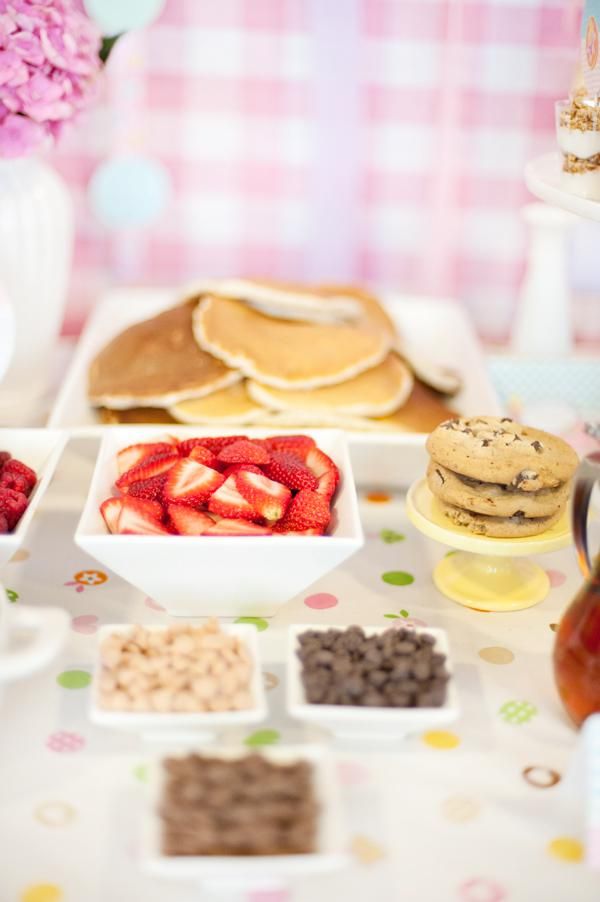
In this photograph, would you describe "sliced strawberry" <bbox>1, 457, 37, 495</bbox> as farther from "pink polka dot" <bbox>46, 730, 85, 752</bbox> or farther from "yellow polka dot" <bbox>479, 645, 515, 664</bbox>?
"yellow polka dot" <bbox>479, 645, 515, 664</bbox>

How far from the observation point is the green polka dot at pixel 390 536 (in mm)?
1323

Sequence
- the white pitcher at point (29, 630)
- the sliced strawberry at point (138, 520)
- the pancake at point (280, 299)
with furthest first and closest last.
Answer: the pancake at point (280, 299) → the sliced strawberry at point (138, 520) → the white pitcher at point (29, 630)

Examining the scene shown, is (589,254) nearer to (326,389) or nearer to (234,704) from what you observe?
(326,389)

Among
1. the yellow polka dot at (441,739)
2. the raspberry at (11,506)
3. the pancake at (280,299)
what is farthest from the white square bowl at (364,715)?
Result: the pancake at (280,299)

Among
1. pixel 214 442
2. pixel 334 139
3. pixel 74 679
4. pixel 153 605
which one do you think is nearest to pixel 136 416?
pixel 214 442

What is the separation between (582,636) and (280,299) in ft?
2.75

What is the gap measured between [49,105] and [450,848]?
1015 millimetres

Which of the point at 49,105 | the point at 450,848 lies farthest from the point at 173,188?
the point at 450,848

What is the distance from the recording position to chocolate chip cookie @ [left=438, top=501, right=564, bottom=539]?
111 centimetres

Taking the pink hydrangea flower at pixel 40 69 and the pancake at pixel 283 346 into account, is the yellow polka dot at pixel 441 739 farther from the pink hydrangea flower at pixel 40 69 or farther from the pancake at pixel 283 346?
the pink hydrangea flower at pixel 40 69

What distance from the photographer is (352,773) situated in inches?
36.5

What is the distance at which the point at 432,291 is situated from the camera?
6.68 ft

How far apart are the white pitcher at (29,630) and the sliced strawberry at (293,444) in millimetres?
368

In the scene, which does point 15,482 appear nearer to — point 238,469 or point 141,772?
point 238,469
